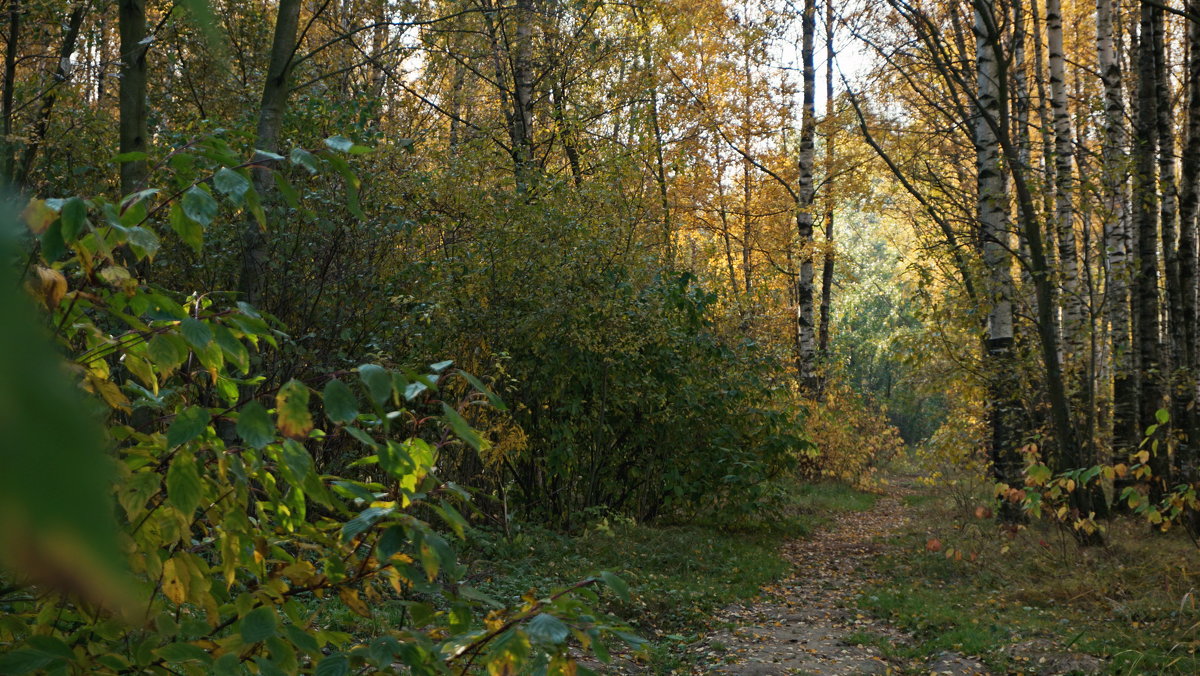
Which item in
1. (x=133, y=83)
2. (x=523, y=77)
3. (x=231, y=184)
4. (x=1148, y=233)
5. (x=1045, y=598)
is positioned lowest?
(x=1045, y=598)

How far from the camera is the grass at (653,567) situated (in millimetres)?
6344

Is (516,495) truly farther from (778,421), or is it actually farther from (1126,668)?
(1126,668)

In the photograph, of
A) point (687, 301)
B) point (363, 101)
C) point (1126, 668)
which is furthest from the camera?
point (687, 301)

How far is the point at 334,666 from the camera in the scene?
62.4 inches

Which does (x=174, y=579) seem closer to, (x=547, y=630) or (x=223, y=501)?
(x=223, y=501)

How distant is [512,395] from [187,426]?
725 cm

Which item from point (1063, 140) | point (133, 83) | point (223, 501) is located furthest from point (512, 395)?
point (223, 501)

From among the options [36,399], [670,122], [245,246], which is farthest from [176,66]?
[36,399]

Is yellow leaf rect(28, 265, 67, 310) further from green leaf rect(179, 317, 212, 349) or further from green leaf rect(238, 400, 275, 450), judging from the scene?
green leaf rect(238, 400, 275, 450)

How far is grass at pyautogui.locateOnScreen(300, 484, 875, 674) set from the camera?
6.34m

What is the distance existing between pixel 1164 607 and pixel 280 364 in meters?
6.28

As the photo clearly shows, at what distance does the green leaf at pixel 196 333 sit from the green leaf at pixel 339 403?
0.19 m

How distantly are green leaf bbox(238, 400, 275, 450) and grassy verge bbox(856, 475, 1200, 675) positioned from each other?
509 centimetres

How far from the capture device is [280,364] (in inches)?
257
